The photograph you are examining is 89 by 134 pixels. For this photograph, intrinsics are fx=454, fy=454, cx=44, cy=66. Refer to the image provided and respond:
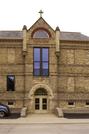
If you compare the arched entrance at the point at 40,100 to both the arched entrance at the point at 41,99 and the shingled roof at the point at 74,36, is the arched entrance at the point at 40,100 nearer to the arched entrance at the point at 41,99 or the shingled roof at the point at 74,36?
the arched entrance at the point at 41,99

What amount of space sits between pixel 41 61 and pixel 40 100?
4.68 meters

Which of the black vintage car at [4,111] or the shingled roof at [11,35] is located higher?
the shingled roof at [11,35]

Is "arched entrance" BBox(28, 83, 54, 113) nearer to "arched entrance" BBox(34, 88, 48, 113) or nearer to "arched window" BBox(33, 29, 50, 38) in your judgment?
"arched entrance" BBox(34, 88, 48, 113)

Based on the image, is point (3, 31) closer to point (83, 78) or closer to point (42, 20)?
point (42, 20)

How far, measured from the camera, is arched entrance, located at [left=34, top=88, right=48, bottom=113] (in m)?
54.1

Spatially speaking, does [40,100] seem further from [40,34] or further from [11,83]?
[40,34]

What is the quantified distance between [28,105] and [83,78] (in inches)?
296

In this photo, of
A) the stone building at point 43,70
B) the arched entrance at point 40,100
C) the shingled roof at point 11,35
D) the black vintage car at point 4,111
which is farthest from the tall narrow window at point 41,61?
the black vintage car at point 4,111

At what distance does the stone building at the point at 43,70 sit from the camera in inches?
2119

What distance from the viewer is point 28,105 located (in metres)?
53.6

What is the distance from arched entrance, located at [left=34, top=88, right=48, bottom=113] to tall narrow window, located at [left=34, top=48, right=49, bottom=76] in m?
2.07

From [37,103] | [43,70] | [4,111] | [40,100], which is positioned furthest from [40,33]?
[4,111]

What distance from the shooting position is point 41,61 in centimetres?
5441

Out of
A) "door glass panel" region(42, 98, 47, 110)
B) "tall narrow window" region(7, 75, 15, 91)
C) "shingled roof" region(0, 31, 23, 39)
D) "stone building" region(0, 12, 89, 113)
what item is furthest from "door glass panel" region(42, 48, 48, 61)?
"door glass panel" region(42, 98, 47, 110)
